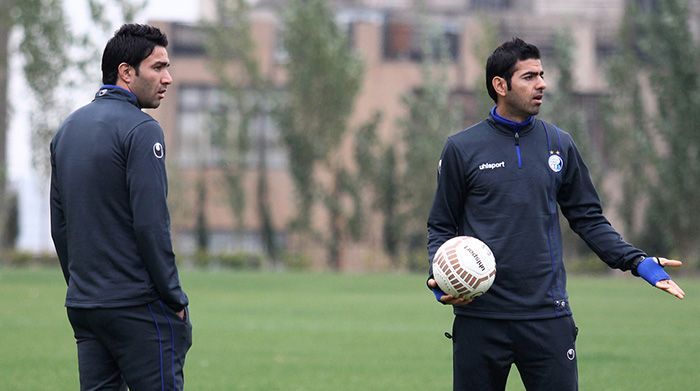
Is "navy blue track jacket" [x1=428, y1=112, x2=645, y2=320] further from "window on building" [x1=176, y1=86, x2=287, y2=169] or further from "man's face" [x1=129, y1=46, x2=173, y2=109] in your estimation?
"window on building" [x1=176, y1=86, x2=287, y2=169]

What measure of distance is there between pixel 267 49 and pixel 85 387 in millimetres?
60734

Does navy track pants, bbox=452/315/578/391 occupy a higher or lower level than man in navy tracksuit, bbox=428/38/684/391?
lower

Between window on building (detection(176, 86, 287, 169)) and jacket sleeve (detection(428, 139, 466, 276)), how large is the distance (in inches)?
1960

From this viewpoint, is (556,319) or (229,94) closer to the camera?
(556,319)

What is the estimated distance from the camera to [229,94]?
58125 mm

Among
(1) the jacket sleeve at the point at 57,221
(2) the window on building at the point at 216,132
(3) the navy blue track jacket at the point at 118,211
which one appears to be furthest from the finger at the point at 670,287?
(2) the window on building at the point at 216,132

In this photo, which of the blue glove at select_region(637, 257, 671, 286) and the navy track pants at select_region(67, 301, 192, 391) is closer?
the navy track pants at select_region(67, 301, 192, 391)

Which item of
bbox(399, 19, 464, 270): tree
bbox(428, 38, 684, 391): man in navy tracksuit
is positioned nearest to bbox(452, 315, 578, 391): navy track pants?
bbox(428, 38, 684, 391): man in navy tracksuit

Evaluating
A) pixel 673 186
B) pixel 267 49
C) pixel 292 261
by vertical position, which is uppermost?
pixel 267 49

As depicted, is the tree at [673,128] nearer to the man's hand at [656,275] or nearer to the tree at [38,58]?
the tree at [38,58]

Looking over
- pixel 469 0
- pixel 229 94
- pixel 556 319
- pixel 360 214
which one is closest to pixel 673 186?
pixel 360 214

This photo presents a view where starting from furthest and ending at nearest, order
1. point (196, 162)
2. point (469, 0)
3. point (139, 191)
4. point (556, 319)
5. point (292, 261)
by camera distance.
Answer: point (469, 0)
point (196, 162)
point (292, 261)
point (556, 319)
point (139, 191)

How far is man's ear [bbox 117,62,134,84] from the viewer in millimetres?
5922

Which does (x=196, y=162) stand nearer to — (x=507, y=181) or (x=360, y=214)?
(x=360, y=214)
